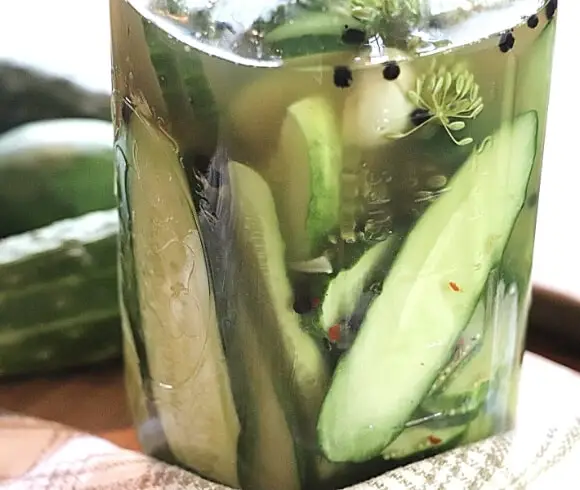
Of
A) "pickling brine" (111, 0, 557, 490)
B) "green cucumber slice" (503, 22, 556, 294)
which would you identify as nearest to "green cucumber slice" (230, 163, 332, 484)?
"pickling brine" (111, 0, 557, 490)

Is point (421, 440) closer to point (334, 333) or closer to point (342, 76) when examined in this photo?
point (334, 333)

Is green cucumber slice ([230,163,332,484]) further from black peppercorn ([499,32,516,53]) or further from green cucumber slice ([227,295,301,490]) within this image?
black peppercorn ([499,32,516,53])

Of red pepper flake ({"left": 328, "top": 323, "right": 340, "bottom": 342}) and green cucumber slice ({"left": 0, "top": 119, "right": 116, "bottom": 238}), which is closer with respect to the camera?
red pepper flake ({"left": 328, "top": 323, "right": 340, "bottom": 342})

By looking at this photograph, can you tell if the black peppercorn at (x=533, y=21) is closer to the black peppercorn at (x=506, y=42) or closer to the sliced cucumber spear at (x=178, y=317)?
the black peppercorn at (x=506, y=42)

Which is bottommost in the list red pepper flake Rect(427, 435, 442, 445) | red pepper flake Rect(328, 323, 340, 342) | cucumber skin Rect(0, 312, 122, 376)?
red pepper flake Rect(427, 435, 442, 445)

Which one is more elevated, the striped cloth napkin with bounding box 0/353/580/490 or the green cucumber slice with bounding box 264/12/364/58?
the green cucumber slice with bounding box 264/12/364/58

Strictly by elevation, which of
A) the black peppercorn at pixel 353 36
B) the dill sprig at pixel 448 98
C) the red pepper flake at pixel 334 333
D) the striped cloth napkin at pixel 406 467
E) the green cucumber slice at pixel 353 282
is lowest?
the striped cloth napkin at pixel 406 467

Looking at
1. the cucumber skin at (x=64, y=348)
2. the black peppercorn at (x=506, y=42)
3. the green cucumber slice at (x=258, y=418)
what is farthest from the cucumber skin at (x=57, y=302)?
the black peppercorn at (x=506, y=42)
